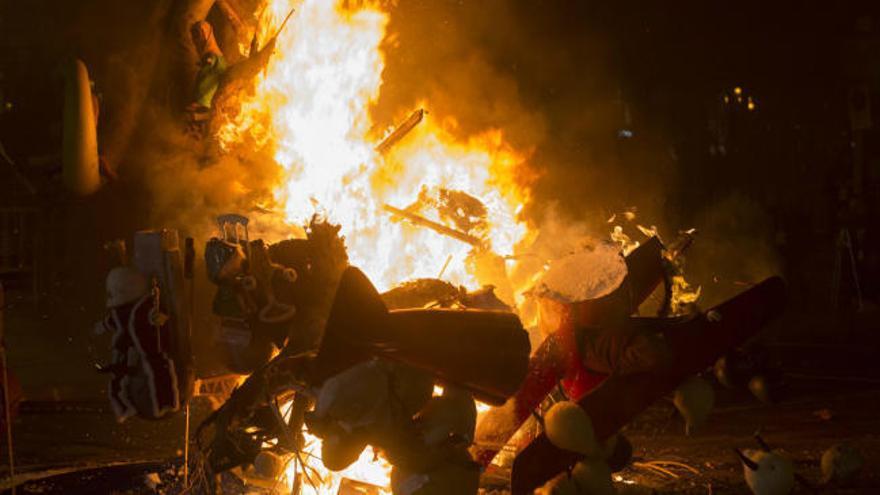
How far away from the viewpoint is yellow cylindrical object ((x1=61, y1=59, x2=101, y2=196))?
32.7 feet

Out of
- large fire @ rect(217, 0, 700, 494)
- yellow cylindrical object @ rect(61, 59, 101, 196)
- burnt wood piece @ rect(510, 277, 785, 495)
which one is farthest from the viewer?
yellow cylindrical object @ rect(61, 59, 101, 196)

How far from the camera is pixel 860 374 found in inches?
393

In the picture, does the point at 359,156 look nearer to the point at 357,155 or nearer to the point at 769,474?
the point at 357,155

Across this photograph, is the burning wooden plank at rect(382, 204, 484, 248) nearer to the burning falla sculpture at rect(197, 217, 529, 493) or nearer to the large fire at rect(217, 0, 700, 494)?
the large fire at rect(217, 0, 700, 494)

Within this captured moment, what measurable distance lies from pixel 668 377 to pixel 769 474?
0.85 metres

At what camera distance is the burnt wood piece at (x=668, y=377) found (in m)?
4.86

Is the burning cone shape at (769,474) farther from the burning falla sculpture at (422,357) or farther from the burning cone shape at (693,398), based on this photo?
the burning falla sculpture at (422,357)

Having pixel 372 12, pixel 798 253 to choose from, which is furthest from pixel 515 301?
pixel 798 253

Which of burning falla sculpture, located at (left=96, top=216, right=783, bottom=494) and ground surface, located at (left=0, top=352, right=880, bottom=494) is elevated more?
burning falla sculpture, located at (left=96, top=216, right=783, bottom=494)

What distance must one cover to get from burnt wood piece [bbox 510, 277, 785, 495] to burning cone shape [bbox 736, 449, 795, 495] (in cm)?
65

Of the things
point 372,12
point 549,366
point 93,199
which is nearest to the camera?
point 549,366

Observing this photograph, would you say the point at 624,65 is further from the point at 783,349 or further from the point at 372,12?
the point at 372,12

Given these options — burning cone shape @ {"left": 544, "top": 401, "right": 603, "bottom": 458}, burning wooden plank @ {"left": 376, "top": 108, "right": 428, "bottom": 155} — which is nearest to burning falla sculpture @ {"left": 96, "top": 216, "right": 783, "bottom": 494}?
burning cone shape @ {"left": 544, "top": 401, "right": 603, "bottom": 458}

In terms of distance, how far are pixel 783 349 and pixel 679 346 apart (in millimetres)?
8004
